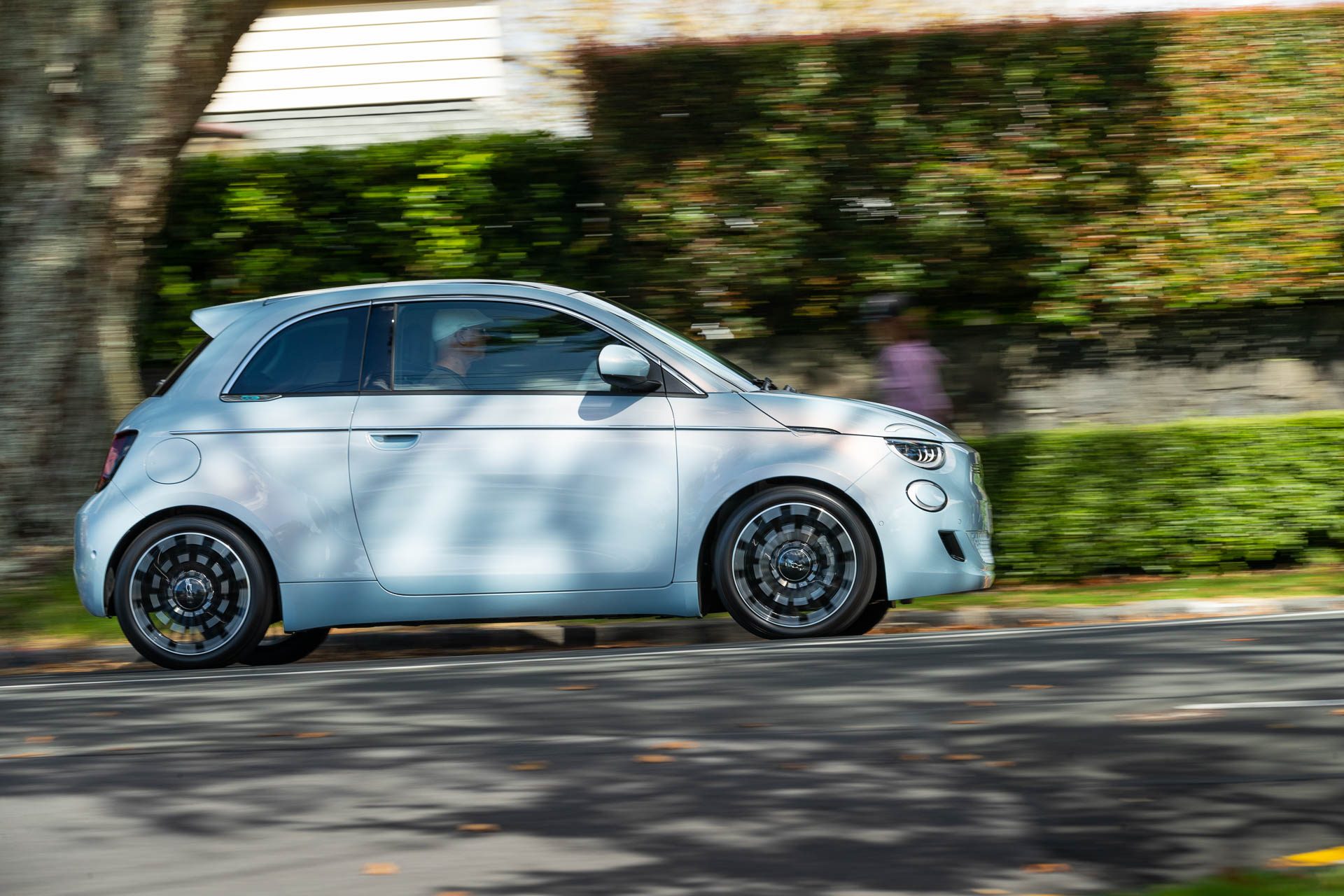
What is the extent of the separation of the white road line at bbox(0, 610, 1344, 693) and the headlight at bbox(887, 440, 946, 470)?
34.0 inches

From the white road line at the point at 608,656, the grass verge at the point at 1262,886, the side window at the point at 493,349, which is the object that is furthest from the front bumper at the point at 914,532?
the grass verge at the point at 1262,886

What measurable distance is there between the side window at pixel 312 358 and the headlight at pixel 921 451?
2653 mm

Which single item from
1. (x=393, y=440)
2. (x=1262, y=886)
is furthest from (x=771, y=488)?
(x=1262, y=886)

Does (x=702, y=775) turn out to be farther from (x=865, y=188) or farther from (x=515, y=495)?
(x=865, y=188)

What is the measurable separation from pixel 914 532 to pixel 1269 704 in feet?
7.84

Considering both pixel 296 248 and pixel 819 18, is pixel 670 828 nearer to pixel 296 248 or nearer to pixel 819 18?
pixel 296 248

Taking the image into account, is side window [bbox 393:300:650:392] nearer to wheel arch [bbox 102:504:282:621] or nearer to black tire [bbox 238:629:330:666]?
wheel arch [bbox 102:504:282:621]

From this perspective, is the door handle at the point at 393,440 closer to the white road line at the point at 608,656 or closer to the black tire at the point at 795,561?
the white road line at the point at 608,656

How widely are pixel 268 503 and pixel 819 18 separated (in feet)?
26.1

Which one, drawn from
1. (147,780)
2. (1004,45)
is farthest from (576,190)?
(147,780)

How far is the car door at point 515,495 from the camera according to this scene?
7879 millimetres

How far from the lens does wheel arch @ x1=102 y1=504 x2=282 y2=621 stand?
7.99 m

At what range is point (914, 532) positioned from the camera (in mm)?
7941

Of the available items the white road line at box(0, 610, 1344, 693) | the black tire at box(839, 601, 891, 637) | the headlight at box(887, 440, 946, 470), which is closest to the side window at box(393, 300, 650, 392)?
the white road line at box(0, 610, 1344, 693)
